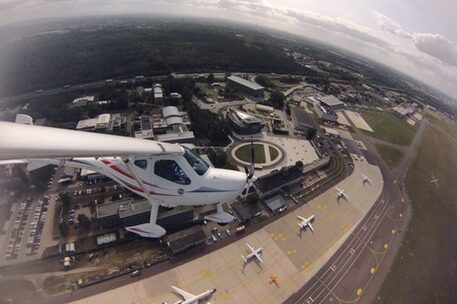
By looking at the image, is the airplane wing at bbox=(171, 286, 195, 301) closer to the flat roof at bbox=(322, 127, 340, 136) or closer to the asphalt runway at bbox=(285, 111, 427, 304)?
the asphalt runway at bbox=(285, 111, 427, 304)

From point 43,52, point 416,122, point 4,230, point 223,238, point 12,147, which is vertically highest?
point 12,147

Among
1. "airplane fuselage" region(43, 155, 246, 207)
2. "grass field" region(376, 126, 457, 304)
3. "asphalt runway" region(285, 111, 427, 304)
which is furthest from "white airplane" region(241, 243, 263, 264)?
"grass field" region(376, 126, 457, 304)

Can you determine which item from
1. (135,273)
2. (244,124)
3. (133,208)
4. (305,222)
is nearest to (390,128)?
(244,124)

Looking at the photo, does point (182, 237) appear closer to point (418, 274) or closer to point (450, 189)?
point (418, 274)

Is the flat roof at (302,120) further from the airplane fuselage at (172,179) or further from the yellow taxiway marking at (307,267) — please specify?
the airplane fuselage at (172,179)

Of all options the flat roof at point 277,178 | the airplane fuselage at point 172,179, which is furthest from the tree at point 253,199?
the airplane fuselage at point 172,179

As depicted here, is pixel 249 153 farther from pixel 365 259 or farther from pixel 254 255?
pixel 365 259

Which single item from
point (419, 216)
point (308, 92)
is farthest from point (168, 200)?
point (308, 92)
